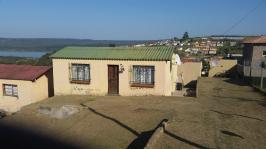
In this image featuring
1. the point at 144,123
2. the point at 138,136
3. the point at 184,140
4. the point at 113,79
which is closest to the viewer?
the point at 184,140

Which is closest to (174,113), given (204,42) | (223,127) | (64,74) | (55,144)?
(223,127)

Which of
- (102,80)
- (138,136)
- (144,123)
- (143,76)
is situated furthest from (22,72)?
(138,136)

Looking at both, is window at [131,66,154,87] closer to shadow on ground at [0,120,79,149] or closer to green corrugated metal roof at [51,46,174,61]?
green corrugated metal roof at [51,46,174,61]

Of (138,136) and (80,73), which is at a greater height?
(80,73)

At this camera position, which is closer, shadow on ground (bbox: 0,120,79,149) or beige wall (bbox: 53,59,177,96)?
shadow on ground (bbox: 0,120,79,149)

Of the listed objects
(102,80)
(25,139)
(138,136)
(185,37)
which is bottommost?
(25,139)

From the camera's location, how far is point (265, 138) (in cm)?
1099

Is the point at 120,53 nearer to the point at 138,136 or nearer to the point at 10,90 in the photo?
the point at 10,90

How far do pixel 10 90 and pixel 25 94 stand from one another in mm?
1515

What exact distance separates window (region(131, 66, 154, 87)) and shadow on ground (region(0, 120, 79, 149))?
7.58m

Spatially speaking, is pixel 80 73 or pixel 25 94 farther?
pixel 25 94

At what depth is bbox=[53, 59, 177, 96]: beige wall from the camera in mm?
19328

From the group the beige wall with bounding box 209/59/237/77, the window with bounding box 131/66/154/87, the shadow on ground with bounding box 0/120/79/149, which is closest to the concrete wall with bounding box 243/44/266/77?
the beige wall with bounding box 209/59/237/77

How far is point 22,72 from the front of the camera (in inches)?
887
